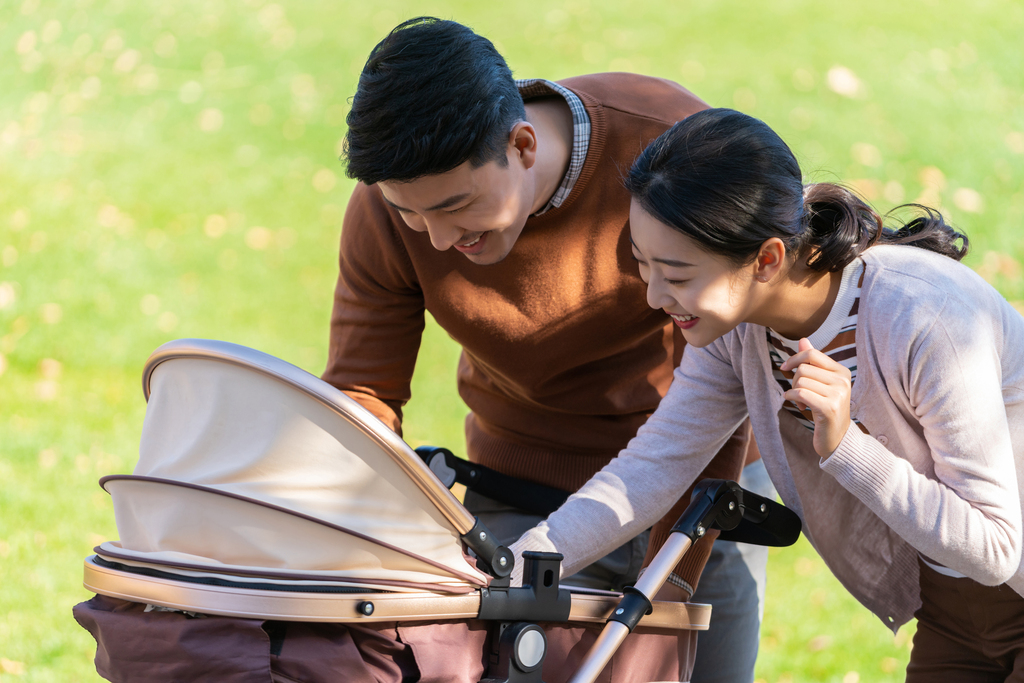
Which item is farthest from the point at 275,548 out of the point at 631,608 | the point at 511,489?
the point at 511,489

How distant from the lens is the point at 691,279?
6.05 ft

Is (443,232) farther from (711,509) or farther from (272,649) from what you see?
(272,649)

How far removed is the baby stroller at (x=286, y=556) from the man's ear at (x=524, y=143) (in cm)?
80

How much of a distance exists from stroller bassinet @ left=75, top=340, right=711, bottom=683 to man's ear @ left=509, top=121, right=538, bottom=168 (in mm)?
804

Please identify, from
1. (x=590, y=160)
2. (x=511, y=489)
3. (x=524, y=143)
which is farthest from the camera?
(x=511, y=489)

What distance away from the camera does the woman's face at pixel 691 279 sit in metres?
1.84

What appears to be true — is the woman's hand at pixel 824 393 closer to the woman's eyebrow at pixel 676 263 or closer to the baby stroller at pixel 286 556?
the woman's eyebrow at pixel 676 263

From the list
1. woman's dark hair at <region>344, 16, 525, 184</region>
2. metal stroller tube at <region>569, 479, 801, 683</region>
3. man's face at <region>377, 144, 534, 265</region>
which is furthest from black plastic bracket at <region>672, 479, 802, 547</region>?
woman's dark hair at <region>344, 16, 525, 184</region>

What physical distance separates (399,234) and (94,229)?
5060 millimetres

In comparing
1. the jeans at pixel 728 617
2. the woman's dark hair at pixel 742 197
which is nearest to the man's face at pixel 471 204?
the woman's dark hair at pixel 742 197

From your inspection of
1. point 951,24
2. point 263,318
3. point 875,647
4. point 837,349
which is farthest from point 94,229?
point 951,24

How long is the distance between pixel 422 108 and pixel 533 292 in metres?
0.65

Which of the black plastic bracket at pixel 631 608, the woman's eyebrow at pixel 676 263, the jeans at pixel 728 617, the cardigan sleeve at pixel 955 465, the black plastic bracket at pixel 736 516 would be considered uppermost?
the woman's eyebrow at pixel 676 263

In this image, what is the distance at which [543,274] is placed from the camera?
236 centimetres
